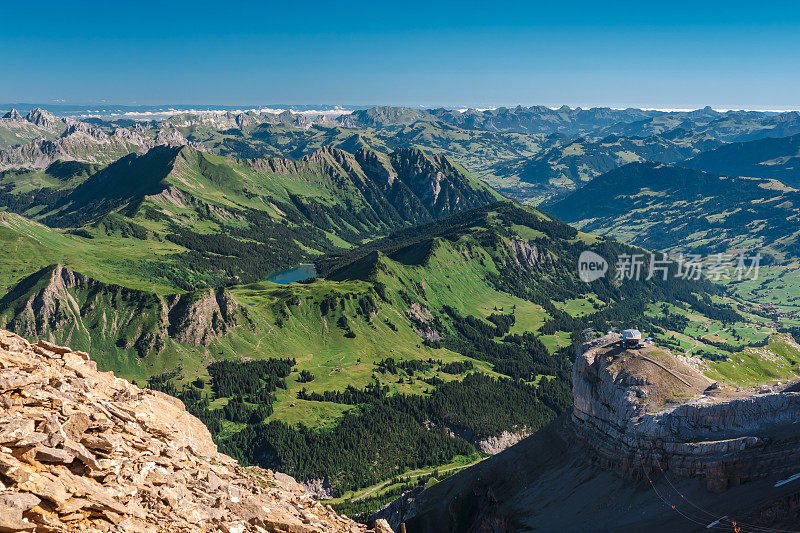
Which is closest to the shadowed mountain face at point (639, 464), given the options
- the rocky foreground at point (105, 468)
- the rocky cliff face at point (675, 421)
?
the rocky cliff face at point (675, 421)

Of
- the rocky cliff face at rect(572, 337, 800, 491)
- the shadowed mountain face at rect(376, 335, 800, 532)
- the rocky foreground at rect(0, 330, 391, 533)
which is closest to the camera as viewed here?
the rocky foreground at rect(0, 330, 391, 533)

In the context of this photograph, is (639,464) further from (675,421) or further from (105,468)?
(105,468)

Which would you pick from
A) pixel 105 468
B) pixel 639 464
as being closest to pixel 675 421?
pixel 639 464

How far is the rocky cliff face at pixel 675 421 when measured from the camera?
69625mm

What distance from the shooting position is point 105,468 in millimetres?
36562

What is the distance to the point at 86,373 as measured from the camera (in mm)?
52594

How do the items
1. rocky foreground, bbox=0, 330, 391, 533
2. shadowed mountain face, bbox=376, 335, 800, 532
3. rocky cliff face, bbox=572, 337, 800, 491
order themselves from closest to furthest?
rocky foreground, bbox=0, 330, 391, 533 → shadowed mountain face, bbox=376, 335, 800, 532 → rocky cliff face, bbox=572, 337, 800, 491

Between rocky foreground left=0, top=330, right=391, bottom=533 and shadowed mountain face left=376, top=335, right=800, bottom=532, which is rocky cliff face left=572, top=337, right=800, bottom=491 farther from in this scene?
rocky foreground left=0, top=330, right=391, bottom=533

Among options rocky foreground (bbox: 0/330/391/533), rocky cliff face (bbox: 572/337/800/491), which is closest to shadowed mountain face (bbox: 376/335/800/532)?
rocky cliff face (bbox: 572/337/800/491)

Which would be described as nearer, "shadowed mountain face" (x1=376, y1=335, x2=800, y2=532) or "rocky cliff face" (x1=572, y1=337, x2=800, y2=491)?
"shadowed mountain face" (x1=376, y1=335, x2=800, y2=532)

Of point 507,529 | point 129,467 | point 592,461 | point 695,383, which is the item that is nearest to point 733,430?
point 695,383

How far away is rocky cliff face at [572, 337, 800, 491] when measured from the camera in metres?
69.6

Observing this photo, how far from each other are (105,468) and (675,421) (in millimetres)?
78157

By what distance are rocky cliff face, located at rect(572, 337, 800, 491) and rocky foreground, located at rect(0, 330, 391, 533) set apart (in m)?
50.4
